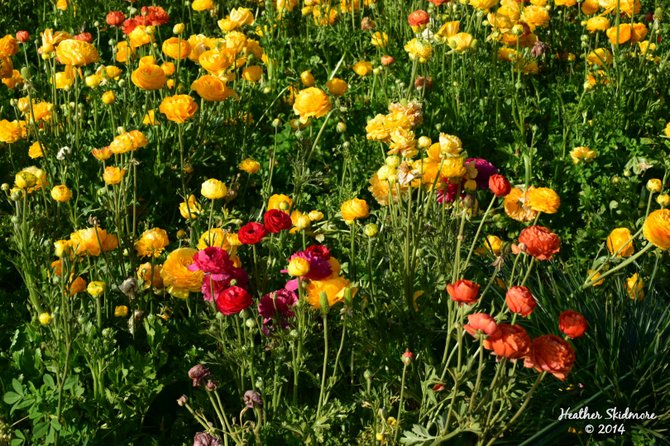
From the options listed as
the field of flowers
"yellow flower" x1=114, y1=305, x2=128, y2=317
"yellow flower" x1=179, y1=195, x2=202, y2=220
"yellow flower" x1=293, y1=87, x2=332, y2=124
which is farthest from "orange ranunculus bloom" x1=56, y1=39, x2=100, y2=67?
"yellow flower" x1=114, y1=305, x2=128, y2=317

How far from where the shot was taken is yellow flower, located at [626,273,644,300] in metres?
Answer: 2.54

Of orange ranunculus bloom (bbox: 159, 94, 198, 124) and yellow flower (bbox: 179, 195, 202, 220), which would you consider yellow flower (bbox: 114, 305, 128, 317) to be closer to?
yellow flower (bbox: 179, 195, 202, 220)

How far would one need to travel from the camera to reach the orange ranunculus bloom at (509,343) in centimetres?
170

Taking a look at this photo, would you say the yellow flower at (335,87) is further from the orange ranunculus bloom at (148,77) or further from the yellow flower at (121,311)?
the yellow flower at (121,311)

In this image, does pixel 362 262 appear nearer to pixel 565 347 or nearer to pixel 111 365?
pixel 111 365

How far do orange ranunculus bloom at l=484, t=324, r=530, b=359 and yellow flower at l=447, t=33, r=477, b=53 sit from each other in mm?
1857

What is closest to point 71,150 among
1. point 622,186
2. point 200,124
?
point 200,124

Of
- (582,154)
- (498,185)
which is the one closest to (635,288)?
(498,185)

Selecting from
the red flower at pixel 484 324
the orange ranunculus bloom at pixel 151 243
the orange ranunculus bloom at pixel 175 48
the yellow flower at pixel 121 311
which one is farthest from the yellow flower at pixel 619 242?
the orange ranunculus bloom at pixel 175 48

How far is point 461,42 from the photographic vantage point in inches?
132

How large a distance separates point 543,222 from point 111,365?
1681mm

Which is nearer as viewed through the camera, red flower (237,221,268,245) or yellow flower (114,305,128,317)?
red flower (237,221,268,245)

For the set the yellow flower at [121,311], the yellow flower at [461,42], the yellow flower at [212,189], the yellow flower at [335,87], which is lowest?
the yellow flower at [121,311]

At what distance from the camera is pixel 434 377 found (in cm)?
212
